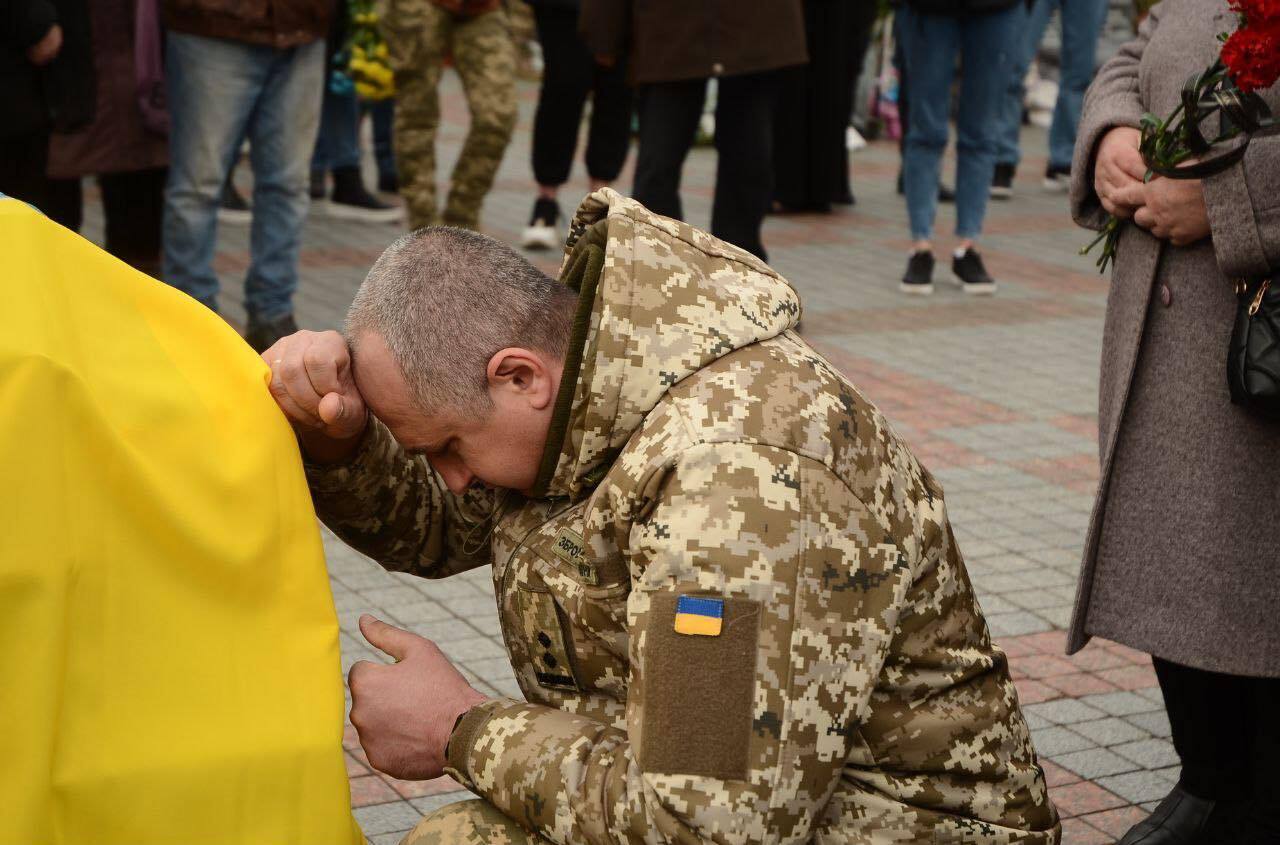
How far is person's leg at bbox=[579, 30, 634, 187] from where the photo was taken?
861 cm

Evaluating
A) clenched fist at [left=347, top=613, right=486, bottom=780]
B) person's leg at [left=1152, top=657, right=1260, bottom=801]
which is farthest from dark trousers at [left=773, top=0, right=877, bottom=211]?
clenched fist at [left=347, top=613, right=486, bottom=780]

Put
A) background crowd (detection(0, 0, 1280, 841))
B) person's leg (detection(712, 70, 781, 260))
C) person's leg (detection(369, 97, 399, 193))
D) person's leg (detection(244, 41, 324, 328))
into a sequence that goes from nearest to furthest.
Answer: background crowd (detection(0, 0, 1280, 841)) < person's leg (detection(244, 41, 324, 328)) < person's leg (detection(712, 70, 781, 260)) < person's leg (detection(369, 97, 399, 193))

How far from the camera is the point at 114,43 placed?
6.80 meters

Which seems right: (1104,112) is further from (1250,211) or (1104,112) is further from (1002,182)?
(1002,182)

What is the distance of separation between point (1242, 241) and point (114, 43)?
521cm

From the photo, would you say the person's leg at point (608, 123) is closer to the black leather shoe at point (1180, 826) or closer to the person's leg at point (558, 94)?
the person's leg at point (558, 94)

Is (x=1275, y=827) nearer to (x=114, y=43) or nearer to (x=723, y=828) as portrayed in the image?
(x=723, y=828)

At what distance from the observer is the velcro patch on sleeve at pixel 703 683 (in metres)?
1.91

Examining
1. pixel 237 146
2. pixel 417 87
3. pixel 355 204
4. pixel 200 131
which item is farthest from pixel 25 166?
pixel 355 204

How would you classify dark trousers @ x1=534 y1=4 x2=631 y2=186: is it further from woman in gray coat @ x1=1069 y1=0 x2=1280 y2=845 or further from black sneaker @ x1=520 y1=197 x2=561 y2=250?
woman in gray coat @ x1=1069 y1=0 x2=1280 y2=845

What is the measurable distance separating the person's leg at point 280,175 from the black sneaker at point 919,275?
3307 millimetres

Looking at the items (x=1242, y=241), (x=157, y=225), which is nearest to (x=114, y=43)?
(x=157, y=225)

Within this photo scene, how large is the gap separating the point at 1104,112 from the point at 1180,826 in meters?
1.29

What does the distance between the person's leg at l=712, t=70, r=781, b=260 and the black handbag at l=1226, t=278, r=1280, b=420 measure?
434 cm
